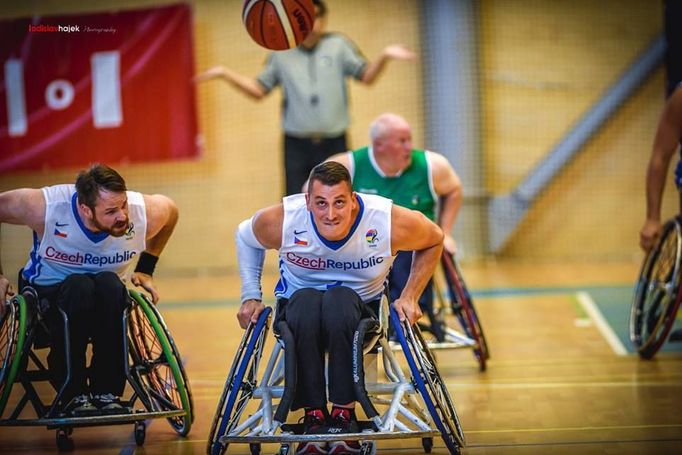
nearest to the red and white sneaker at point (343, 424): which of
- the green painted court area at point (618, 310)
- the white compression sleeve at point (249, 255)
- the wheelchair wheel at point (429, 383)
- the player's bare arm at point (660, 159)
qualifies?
the wheelchair wheel at point (429, 383)

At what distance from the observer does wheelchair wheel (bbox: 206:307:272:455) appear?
3.44m

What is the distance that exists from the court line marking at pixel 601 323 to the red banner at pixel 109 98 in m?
3.90

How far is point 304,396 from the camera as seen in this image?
3.58 metres

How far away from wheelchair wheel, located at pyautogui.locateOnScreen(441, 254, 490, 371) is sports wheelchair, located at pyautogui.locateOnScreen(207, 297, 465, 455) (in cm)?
124

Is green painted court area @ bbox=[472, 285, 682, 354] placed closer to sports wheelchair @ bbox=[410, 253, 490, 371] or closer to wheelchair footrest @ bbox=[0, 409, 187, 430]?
sports wheelchair @ bbox=[410, 253, 490, 371]

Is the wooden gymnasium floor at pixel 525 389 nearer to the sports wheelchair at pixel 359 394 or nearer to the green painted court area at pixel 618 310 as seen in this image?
the green painted court area at pixel 618 310

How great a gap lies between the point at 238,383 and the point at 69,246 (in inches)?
41.1

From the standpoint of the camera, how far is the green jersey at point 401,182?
17.7 feet

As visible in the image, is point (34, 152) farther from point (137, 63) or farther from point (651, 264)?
point (651, 264)

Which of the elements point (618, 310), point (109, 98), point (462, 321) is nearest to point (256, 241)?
point (462, 321)

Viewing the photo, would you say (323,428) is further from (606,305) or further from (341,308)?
(606,305)

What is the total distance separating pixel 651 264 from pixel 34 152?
620cm

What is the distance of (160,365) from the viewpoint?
418 cm

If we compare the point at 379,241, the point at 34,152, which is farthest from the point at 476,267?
the point at 379,241
